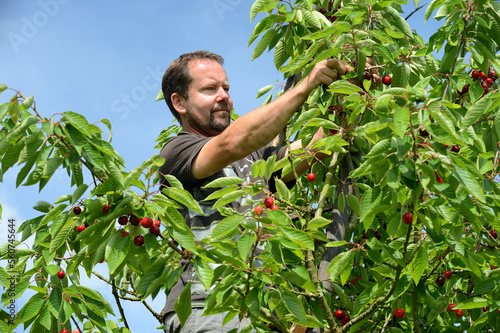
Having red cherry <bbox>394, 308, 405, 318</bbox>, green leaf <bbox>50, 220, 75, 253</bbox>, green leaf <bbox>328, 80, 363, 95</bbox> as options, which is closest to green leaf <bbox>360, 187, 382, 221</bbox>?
green leaf <bbox>328, 80, 363, 95</bbox>

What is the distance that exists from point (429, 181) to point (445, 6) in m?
1.57

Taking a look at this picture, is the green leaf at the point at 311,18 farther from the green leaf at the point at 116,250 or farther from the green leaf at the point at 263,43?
the green leaf at the point at 116,250

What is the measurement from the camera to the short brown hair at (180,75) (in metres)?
4.67

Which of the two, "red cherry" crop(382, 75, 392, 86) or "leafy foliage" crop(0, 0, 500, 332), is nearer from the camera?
"leafy foliage" crop(0, 0, 500, 332)

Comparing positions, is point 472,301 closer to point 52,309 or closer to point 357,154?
point 357,154

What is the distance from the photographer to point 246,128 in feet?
11.6

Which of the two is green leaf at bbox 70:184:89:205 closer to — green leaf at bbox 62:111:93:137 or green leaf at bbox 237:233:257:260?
green leaf at bbox 62:111:93:137

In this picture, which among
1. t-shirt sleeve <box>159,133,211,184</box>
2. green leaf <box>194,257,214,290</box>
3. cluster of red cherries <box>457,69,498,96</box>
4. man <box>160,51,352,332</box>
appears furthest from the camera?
cluster of red cherries <box>457,69,498,96</box>

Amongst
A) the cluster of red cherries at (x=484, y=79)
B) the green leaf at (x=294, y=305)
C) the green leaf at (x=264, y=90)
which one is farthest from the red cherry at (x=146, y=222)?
the green leaf at (x=264, y=90)

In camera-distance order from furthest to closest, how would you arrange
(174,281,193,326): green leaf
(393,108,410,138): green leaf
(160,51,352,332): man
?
(160,51,352,332): man < (174,281,193,326): green leaf < (393,108,410,138): green leaf

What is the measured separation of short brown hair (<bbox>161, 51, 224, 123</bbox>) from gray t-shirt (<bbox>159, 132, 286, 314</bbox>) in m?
0.57

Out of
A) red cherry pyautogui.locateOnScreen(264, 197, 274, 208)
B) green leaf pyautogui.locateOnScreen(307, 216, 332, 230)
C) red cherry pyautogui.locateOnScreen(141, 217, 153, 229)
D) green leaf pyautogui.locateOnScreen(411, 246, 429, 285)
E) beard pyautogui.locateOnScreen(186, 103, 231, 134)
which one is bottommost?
green leaf pyautogui.locateOnScreen(411, 246, 429, 285)

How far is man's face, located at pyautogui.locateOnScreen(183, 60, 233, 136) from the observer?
4.49 m

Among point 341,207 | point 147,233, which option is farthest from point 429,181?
point 147,233
